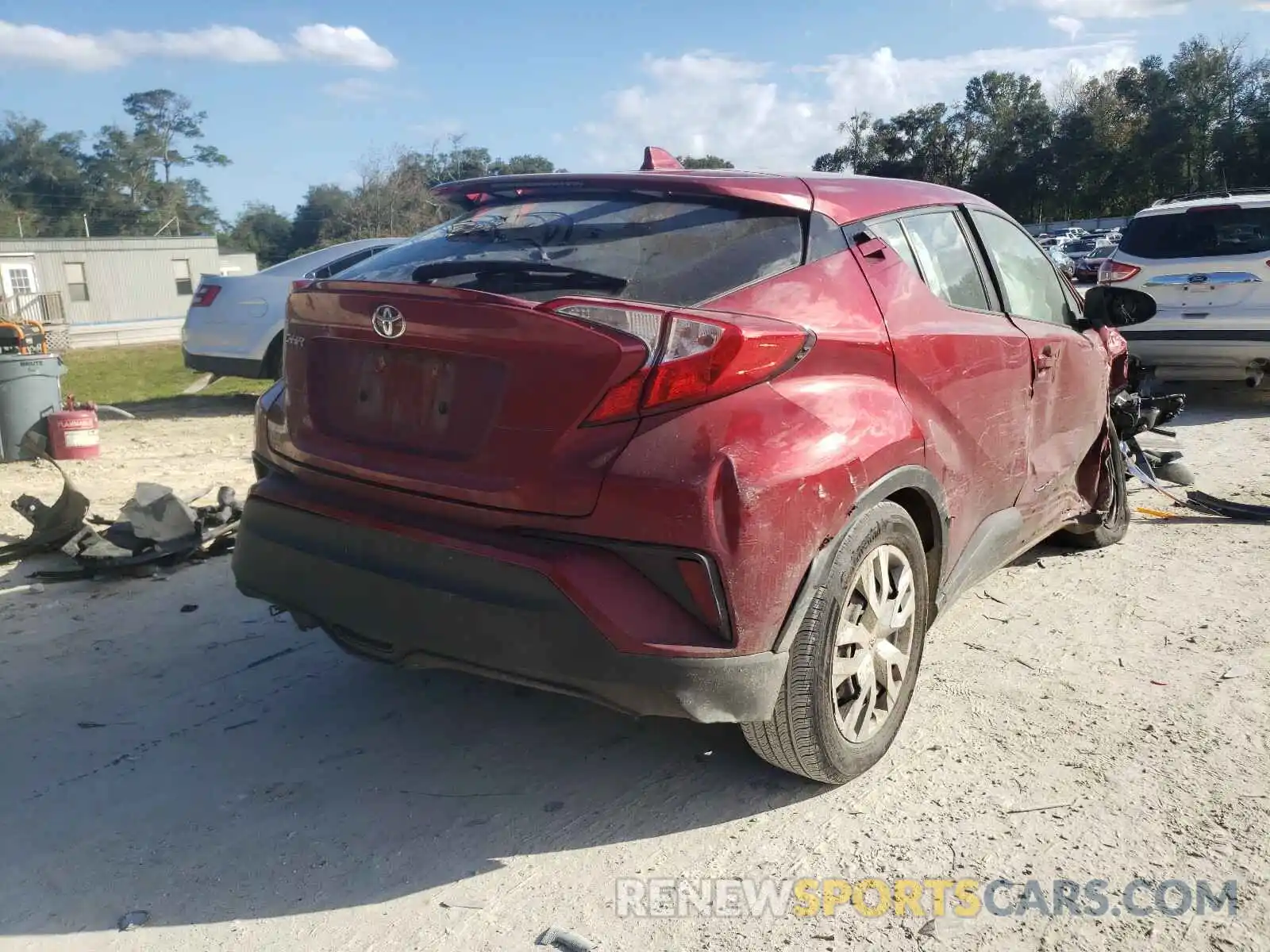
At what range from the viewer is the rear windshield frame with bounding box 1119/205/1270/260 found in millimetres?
9008

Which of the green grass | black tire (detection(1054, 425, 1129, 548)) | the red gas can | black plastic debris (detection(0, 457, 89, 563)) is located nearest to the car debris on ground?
black plastic debris (detection(0, 457, 89, 563))

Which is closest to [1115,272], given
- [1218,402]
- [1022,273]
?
[1218,402]

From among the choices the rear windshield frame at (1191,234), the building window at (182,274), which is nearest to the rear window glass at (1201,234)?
the rear windshield frame at (1191,234)

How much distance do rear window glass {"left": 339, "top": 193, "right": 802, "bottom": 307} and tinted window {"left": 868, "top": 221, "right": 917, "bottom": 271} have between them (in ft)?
1.41

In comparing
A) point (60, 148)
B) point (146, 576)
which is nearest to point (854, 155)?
→ point (60, 148)

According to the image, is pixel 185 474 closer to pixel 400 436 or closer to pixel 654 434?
pixel 400 436

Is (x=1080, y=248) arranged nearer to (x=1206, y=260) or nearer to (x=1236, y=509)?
(x=1206, y=260)

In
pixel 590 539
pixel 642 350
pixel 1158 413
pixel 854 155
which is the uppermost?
pixel 854 155

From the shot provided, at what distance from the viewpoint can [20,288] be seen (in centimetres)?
3975

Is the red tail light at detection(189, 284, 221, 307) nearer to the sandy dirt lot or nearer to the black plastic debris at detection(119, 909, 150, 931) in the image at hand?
the sandy dirt lot

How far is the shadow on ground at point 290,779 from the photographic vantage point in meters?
2.68

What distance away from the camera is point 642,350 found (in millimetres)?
2564

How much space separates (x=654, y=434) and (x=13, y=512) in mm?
5355

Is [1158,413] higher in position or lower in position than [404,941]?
higher
